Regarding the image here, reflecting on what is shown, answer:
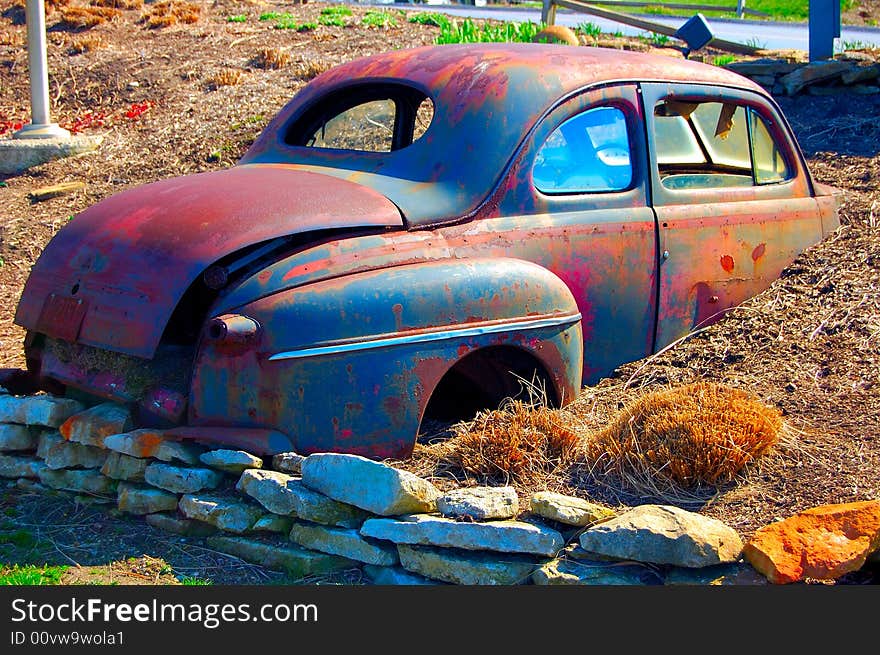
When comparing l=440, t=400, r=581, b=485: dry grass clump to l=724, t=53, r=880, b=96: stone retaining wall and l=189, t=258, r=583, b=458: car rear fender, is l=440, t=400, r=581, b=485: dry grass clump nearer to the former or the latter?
l=189, t=258, r=583, b=458: car rear fender

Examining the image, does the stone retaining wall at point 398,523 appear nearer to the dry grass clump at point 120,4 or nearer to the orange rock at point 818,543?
the orange rock at point 818,543

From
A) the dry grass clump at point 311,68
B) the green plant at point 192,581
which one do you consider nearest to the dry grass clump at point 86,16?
the dry grass clump at point 311,68

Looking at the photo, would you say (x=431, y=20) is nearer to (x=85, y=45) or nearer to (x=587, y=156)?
(x=85, y=45)

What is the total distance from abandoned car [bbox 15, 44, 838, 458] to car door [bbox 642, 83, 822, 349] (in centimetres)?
1

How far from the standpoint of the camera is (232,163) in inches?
362

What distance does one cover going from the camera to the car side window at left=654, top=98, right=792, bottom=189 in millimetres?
5348

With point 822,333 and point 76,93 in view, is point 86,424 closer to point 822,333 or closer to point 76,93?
point 822,333

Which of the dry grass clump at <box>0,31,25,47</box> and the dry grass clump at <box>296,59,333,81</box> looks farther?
the dry grass clump at <box>0,31,25,47</box>

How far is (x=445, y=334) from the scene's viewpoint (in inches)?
165

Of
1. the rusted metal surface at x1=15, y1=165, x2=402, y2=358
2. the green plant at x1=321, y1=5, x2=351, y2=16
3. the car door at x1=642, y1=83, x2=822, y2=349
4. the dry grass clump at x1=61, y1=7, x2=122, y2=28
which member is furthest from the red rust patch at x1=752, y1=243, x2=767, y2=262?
the dry grass clump at x1=61, y1=7, x2=122, y2=28

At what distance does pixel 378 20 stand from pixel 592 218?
31.2ft

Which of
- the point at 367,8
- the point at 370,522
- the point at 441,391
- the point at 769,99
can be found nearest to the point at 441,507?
the point at 370,522

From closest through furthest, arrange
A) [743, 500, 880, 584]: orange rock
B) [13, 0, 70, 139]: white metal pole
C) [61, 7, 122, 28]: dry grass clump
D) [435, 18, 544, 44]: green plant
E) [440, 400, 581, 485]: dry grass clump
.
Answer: [743, 500, 880, 584]: orange rock
[440, 400, 581, 485]: dry grass clump
[13, 0, 70, 139]: white metal pole
[435, 18, 544, 44]: green plant
[61, 7, 122, 28]: dry grass clump

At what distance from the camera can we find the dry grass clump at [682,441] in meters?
4.04
